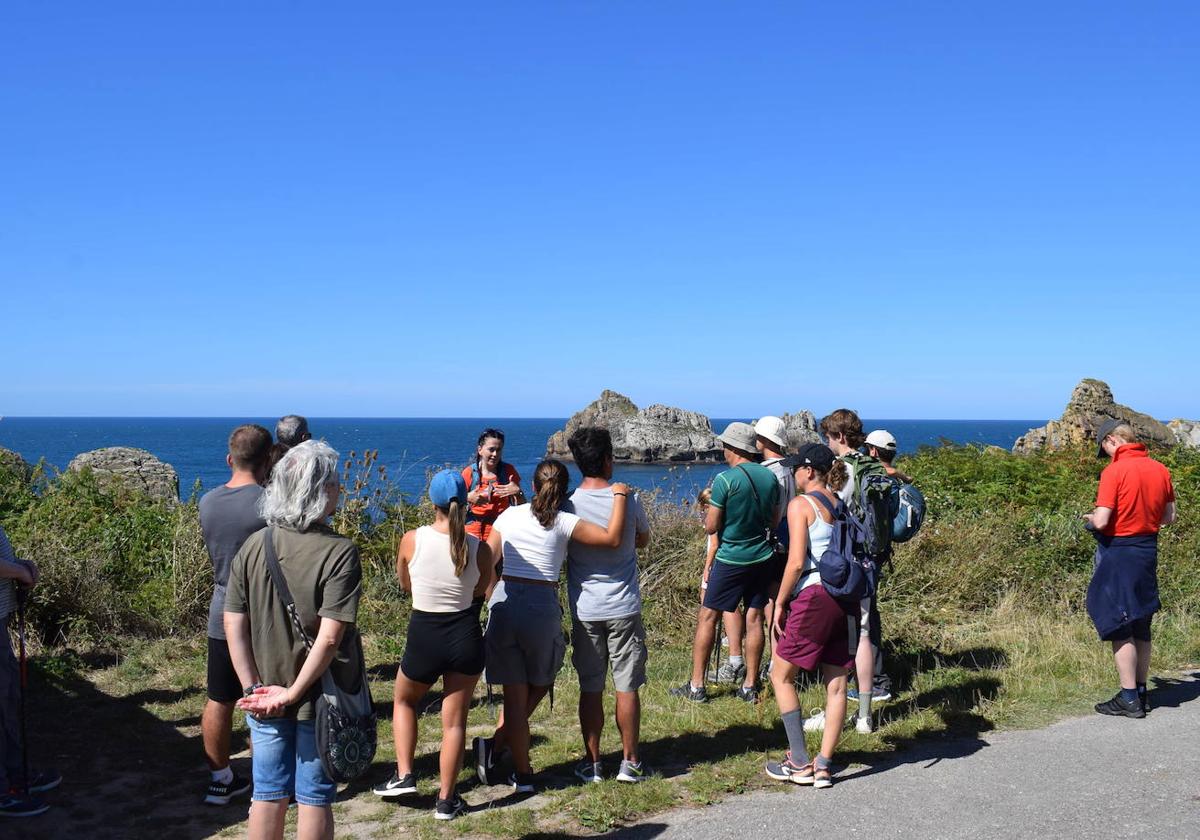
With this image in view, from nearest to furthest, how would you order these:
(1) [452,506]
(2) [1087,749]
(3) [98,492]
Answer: (1) [452,506] → (2) [1087,749] → (3) [98,492]

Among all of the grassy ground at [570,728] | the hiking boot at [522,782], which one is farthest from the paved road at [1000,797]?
the hiking boot at [522,782]

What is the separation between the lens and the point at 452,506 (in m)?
4.20

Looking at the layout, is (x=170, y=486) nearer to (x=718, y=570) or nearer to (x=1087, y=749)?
(x=718, y=570)

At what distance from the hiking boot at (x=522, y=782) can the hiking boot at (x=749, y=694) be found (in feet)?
6.44

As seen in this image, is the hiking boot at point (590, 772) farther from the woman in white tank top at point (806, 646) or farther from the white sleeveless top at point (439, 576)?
the white sleeveless top at point (439, 576)

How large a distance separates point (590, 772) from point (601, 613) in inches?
33.4

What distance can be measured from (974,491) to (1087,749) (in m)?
6.77

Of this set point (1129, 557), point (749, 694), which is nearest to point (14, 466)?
point (749, 694)

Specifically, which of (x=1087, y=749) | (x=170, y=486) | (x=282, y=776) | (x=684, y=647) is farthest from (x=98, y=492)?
(x=1087, y=749)

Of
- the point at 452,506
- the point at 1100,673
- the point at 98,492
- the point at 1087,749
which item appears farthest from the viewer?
the point at 98,492

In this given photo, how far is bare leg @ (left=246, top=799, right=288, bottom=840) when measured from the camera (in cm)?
334

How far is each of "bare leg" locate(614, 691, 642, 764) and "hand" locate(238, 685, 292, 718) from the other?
2.04m

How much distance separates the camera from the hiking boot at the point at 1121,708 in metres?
5.97

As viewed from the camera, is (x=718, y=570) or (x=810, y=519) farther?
(x=718, y=570)
